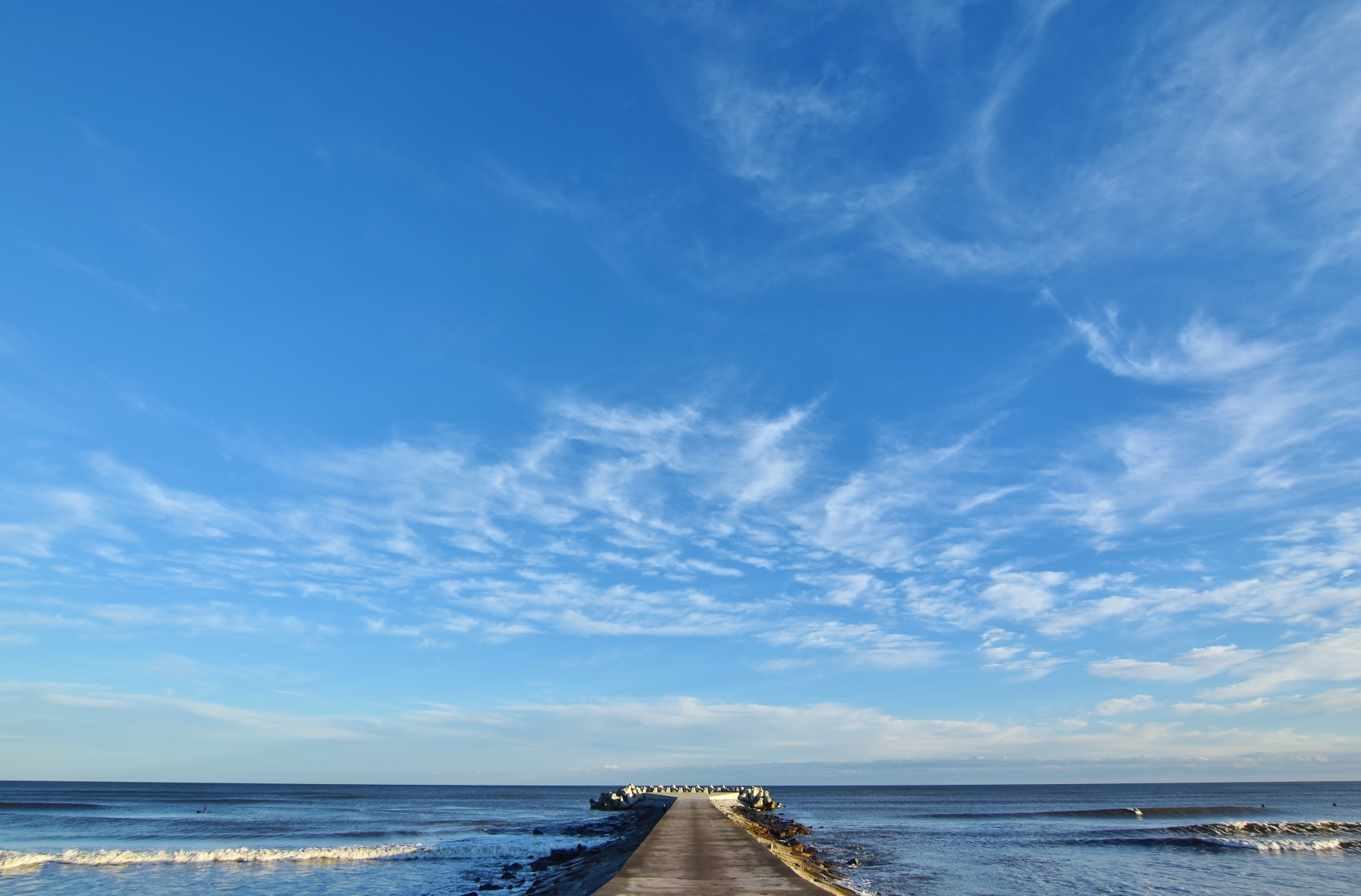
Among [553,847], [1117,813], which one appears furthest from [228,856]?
[1117,813]

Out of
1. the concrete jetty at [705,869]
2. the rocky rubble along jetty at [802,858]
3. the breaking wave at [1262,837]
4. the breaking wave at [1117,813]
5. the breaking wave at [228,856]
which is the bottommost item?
the breaking wave at [1117,813]

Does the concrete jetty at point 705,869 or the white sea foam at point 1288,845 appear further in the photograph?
the white sea foam at point 1288,845

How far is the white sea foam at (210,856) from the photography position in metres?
35.2

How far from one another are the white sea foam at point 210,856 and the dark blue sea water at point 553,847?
181 mm

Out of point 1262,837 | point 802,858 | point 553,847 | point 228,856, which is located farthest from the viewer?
point 1262,837

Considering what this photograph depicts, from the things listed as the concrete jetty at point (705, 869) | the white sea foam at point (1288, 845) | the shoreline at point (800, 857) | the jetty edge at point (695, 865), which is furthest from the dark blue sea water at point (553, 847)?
the concrete jetty at point (705, 869)

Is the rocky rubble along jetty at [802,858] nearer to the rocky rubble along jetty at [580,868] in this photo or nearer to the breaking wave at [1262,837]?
the rocky rubble along jetty at [580,868]

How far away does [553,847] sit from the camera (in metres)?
45.5

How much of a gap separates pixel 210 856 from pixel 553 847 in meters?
18.8

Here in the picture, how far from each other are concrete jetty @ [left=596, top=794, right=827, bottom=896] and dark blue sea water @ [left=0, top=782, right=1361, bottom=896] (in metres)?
6.12

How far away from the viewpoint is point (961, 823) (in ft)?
222

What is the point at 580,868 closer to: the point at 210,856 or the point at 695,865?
the point at 695,865

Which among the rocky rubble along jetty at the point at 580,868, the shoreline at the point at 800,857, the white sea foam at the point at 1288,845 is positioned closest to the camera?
the shoreline at the point at 800,857

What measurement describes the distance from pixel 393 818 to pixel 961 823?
56522 mm
